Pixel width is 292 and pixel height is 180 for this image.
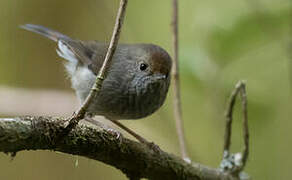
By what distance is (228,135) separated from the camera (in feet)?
9.31

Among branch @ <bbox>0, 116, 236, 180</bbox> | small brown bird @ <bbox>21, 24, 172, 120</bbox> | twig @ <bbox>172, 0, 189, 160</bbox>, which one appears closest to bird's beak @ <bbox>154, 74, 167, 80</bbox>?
small brown bird @ <bbox>21, 24, 172, 120</bbox>

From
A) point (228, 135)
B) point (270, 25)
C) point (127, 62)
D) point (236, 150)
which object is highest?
point (270, 25)

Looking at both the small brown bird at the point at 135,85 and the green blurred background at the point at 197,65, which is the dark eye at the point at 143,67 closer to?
the small brown bird at the point at 135,85

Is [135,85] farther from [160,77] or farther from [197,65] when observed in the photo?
[197,65]

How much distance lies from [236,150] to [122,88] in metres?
1.79

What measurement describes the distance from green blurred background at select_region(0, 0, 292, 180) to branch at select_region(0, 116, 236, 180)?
29.9 inches

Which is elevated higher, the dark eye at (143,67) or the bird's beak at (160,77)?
the dark eye at (143,67)

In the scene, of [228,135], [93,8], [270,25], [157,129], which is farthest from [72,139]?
[93,8]

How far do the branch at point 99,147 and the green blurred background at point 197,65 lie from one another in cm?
76

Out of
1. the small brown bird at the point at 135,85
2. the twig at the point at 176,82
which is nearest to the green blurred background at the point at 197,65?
the twig at the point at 176,82

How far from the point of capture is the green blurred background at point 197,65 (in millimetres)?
3096

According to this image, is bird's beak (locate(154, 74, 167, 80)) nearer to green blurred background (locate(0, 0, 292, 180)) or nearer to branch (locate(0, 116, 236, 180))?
green blurred background (locate(0, 0, 292, 180))

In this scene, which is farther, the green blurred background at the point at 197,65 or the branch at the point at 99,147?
the green blurred background at the point at 197,65

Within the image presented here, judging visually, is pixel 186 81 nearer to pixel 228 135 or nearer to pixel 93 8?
pixel 228 135
